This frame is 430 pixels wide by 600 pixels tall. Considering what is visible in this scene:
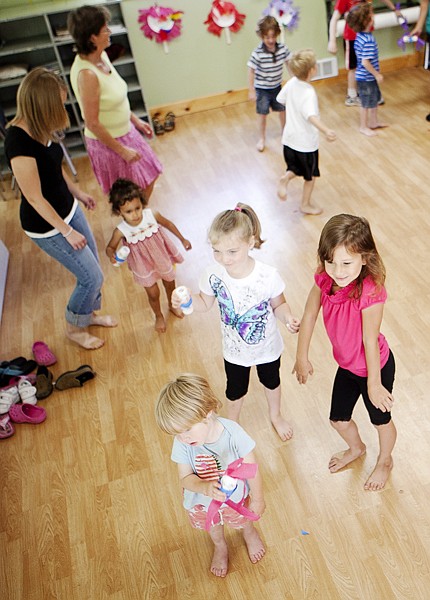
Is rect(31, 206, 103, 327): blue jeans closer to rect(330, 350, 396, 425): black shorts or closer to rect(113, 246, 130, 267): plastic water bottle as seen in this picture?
rect(113, 246, 130, 267): plastic water bottle

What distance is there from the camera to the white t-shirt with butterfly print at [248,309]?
2.12m

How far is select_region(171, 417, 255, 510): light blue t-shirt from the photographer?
1.77m

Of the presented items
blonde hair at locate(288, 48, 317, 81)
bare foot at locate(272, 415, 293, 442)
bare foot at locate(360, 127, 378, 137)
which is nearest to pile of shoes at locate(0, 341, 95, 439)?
bare foot at locate(272, 415, 293, 442)

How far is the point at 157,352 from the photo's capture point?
10.5 feet

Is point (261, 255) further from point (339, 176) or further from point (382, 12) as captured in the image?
point (382, 12)

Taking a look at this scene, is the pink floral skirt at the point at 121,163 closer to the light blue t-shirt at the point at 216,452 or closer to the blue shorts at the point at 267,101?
the blue shorts at the point at 267,101

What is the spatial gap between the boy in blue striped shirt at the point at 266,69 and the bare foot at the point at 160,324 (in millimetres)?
2120

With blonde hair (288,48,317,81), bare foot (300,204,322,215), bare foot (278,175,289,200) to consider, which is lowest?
bare foot (300,204,322,215)

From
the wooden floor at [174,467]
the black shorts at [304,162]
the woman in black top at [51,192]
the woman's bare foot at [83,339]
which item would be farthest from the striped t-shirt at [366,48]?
the woman's bare foot at [83,339]

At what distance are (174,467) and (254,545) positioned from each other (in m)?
0.53

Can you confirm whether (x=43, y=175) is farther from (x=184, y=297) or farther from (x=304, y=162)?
(x=304, y=162)

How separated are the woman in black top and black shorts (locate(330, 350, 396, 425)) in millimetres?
1444

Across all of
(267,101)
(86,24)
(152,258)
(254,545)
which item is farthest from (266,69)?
(254,545)

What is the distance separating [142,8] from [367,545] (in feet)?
15.2
